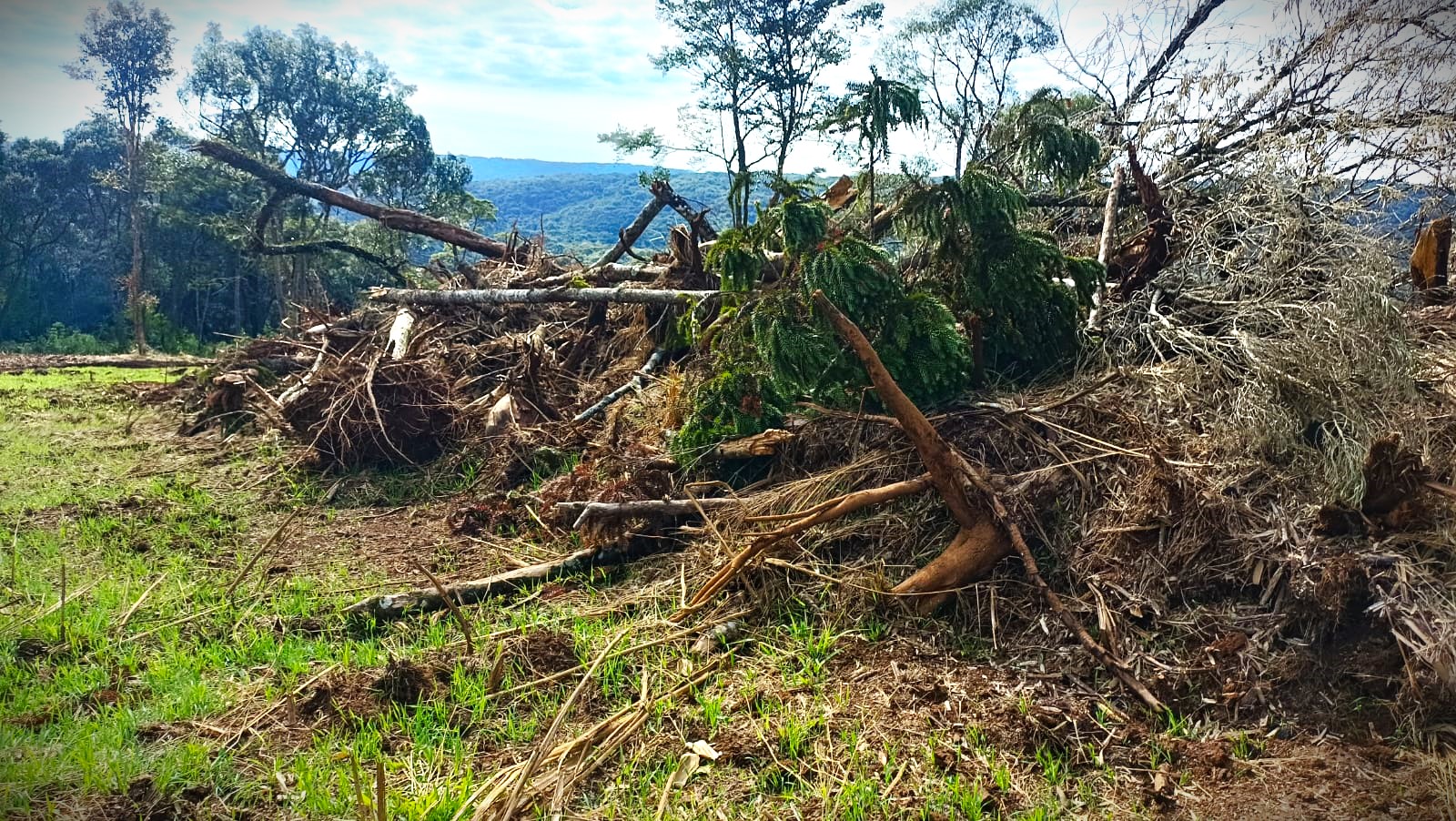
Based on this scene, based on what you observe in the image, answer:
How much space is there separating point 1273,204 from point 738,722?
465 cm

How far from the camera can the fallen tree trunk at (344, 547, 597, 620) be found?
4.24m

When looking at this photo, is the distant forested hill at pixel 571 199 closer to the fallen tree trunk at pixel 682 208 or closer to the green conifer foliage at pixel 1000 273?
the fallen tree trunk at pixel 682 208

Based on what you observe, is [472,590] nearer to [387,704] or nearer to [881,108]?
[387,704]

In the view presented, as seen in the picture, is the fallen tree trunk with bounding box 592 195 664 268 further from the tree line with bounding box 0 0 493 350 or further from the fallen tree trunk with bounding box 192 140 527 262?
the tree line with bounding box 0 0 493 350

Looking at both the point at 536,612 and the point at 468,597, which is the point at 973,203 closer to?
the point at 536,612

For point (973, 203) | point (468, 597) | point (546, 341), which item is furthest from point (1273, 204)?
point (546, 341)

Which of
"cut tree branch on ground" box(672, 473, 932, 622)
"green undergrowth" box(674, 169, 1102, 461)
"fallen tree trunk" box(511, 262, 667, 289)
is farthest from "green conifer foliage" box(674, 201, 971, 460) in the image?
"fallen tree trunk" box(511, 262, 667, 289)

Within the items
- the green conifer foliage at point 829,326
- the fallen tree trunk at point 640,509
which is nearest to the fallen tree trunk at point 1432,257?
the green conifer foliage at point 829,326

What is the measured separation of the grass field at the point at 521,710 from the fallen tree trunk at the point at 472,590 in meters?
0.09

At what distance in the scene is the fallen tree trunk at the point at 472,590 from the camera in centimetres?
424

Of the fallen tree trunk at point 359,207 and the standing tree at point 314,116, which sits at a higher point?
the standing tree at point 314,116

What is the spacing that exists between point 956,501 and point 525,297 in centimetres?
566

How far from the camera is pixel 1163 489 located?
3570 millimetres

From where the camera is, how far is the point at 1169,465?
144 inches
